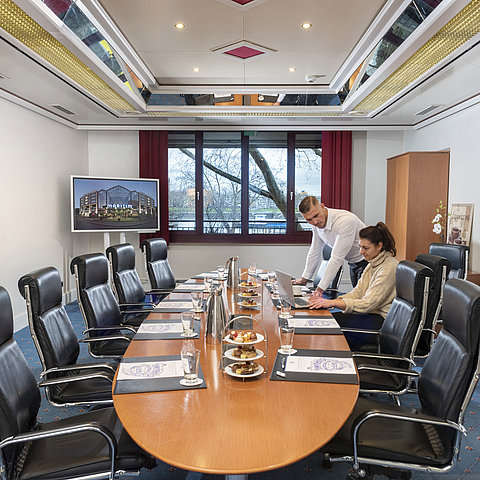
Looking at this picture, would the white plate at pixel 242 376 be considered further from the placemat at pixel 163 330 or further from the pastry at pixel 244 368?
the placemat at pixel 163 330

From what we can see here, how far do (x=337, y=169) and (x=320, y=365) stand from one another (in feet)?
18.5

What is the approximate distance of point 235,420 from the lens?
1433 mm

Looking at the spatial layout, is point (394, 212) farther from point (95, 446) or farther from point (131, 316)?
point (95, 446)

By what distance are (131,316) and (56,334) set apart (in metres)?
1.73

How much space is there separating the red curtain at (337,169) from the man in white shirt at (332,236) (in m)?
2.82

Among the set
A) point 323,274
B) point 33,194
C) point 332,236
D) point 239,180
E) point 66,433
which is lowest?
point 66,433

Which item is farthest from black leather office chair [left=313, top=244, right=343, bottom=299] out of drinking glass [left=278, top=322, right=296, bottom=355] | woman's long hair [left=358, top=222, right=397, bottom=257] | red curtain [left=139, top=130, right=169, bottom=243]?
red curtain [left=139, top=130, right=169, bottom=243]

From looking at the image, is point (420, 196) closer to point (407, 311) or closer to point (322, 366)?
point (407, 311)

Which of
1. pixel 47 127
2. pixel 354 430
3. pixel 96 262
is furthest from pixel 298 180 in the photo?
pixel 354 430

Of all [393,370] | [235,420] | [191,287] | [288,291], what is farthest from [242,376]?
[191,287]

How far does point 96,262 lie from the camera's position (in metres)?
3.08

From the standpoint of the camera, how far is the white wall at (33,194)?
500cm

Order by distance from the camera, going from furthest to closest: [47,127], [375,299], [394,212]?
[394,212], [47,127], [375,299]

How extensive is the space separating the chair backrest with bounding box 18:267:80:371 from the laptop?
140cm
